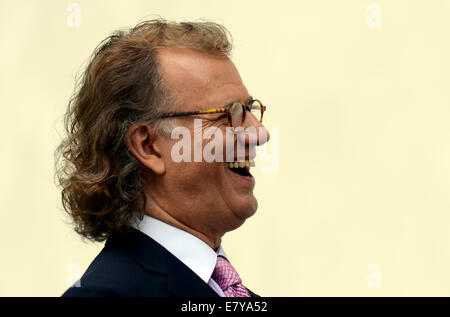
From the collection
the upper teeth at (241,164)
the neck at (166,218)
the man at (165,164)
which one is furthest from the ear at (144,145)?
the upper teeth at (241,164)

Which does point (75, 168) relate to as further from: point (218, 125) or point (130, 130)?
point (218, 125)

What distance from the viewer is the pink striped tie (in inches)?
129

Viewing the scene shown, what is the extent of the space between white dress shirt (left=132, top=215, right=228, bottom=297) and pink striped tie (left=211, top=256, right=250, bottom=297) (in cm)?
4

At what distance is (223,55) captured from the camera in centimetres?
346

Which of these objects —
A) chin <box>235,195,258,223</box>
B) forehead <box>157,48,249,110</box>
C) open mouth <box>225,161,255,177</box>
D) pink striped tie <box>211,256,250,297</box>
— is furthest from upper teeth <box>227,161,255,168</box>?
pink striped tie <box>211,256,250,297</box>

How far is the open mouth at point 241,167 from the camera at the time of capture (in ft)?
10.8

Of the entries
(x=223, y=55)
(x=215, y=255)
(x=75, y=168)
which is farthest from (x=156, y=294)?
(x=223, y=55)

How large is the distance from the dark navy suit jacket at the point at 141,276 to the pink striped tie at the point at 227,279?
0.12 m

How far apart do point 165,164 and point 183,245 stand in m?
0.33

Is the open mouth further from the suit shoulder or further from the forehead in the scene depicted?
the suit shoulder

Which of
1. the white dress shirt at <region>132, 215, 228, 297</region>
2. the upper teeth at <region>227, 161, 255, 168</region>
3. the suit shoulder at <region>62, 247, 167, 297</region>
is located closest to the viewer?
the suit shoulder at <region>62, 247, 167, 297</region>

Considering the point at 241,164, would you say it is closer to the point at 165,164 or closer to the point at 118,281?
the point at 165,164
